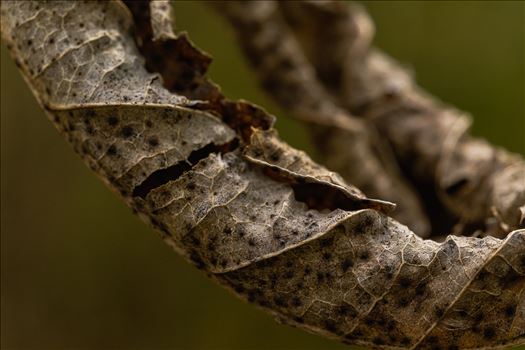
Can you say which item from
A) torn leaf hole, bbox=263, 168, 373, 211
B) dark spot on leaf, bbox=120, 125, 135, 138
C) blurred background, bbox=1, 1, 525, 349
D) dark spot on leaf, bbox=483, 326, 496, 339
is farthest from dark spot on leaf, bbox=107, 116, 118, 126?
blurred background, bbox=1, 1, 525, 349

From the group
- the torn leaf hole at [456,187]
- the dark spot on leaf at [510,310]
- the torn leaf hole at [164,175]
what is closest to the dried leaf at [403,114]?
the torn leaf hole at [456,187]

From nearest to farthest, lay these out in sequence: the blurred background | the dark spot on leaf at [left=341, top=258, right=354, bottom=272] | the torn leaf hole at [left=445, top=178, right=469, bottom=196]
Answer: the dark spot on leaf at [left=341, top=258, right=354, bottom=272] → the torn leaf hole at [left=445, top=178, right=469, bottom=196] → the blurred background

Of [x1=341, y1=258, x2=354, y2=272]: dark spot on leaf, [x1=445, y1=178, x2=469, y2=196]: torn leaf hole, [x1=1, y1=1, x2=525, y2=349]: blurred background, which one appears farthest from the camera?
[x1=1, y1=1, x2=525, y2=349]: blurred background

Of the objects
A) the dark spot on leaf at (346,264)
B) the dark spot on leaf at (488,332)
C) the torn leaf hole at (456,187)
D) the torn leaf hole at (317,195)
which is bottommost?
the dark spot on leaf at (488,332)

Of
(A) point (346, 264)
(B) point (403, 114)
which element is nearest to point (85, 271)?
(B) point (403, 114)

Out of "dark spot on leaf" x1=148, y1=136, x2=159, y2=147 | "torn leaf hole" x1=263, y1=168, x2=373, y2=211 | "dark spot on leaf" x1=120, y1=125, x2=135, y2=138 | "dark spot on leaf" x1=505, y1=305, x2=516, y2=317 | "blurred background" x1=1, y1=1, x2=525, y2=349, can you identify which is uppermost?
"dark spot on leaf" x1=120, y1=125, x2=135, y2=138

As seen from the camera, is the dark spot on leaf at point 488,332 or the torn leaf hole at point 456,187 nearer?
the dark spot on leaf at point 488,332

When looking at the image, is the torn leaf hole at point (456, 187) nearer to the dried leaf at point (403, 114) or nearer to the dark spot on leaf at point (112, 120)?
the dried leaf at point (403, 114)

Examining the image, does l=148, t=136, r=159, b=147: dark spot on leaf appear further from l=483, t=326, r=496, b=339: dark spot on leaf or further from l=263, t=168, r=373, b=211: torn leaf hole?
l=483, t=326, r=496, b=339: dark spot on leaf

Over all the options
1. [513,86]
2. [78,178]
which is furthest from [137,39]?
[513,86]

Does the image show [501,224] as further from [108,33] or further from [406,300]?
[108,33]

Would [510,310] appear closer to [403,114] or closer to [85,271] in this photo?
[403,114]
